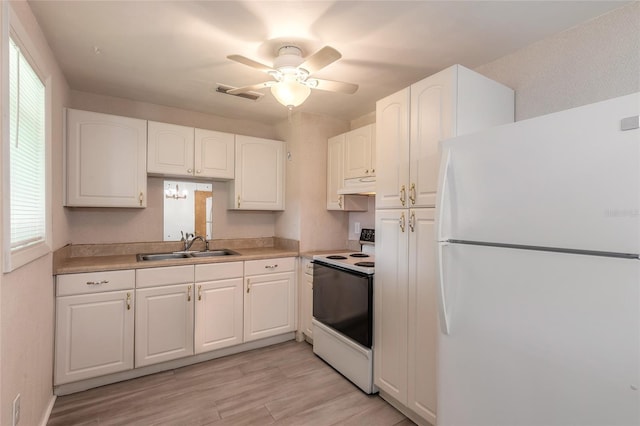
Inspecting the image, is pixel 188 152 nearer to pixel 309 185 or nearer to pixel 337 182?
pixel 309 185

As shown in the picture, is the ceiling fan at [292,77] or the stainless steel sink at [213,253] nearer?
the ceiling fan at [292,77]

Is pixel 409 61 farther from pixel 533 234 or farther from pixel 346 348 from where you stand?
pixel 346 348

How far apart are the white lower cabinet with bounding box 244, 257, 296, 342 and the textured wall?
2420 millimetres

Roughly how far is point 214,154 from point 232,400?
2225 mm

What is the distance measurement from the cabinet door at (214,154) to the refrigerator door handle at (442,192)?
2.39 m

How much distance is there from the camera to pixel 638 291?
92 centimetres

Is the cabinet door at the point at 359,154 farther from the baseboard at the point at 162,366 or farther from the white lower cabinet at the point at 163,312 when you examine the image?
the baseboard at the point at 162,366

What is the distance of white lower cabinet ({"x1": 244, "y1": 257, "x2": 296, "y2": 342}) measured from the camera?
3.03m

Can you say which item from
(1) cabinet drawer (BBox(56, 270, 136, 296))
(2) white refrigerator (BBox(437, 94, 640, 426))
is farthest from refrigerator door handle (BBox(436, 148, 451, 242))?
(1) cabinet drawer (BBox(56, 270, 136, 296))

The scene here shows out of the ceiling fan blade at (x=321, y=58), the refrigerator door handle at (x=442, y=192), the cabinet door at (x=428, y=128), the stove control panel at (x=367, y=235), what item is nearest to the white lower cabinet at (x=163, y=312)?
the stove control panel at (x=367, y=235)

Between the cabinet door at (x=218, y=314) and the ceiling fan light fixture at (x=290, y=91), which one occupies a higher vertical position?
the ceiling fan light fixture at (x=290, y=91)

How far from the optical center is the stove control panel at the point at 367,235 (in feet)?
10.5

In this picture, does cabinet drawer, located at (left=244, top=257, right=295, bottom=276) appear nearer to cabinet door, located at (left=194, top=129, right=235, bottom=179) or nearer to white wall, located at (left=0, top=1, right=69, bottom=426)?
cabinet door, located at (left=194, top=129, right=235, bottom=179)

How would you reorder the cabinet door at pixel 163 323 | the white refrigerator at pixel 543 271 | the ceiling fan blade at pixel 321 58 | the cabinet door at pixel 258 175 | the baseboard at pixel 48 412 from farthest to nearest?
the cabinet door at pixel 258 175, the cabinet door at pixel 163 323, the baseboard at pixel 48 412, the ceiling fan blade at pixel 321 58, the white refrigerator at pixel 543 271
